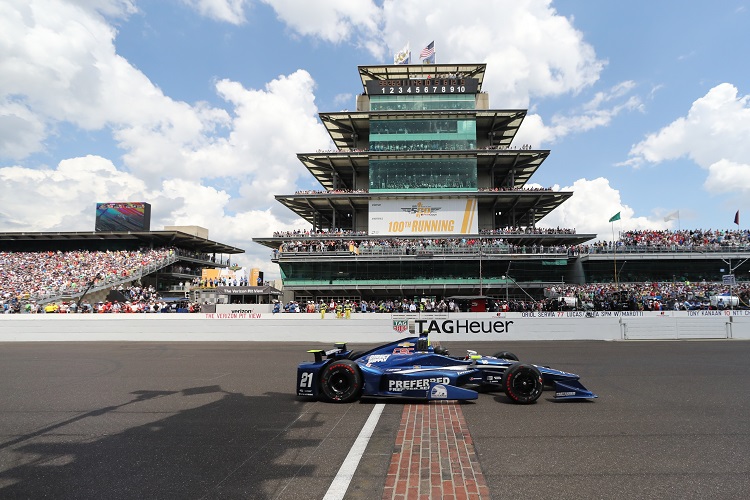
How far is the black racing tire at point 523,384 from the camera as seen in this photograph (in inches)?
312

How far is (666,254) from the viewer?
1623 inches

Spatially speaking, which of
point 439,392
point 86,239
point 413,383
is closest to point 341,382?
point 413,383

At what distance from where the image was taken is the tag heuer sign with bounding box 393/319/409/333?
21.5 m

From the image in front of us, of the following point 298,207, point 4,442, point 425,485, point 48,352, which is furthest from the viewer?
point 298,207

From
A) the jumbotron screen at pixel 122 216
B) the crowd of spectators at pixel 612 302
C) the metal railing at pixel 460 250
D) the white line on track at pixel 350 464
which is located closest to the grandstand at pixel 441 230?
the metal railing at pixel 460 250

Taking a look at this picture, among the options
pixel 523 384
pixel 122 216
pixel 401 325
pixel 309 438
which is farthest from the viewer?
pixel 122 216

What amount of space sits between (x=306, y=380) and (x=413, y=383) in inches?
79.1

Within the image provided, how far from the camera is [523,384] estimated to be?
315 inches

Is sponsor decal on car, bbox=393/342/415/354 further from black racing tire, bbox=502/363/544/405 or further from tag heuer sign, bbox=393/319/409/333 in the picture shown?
tag heuer sign, bbox=393/319/409/333

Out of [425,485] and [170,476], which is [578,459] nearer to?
[425,485]

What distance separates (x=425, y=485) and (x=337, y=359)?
184 inches

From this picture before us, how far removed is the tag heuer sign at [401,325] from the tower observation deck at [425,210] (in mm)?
20416

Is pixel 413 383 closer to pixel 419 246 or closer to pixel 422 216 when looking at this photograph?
pixel 419 246

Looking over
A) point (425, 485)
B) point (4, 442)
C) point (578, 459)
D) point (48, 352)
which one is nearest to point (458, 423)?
point (578, 459)
